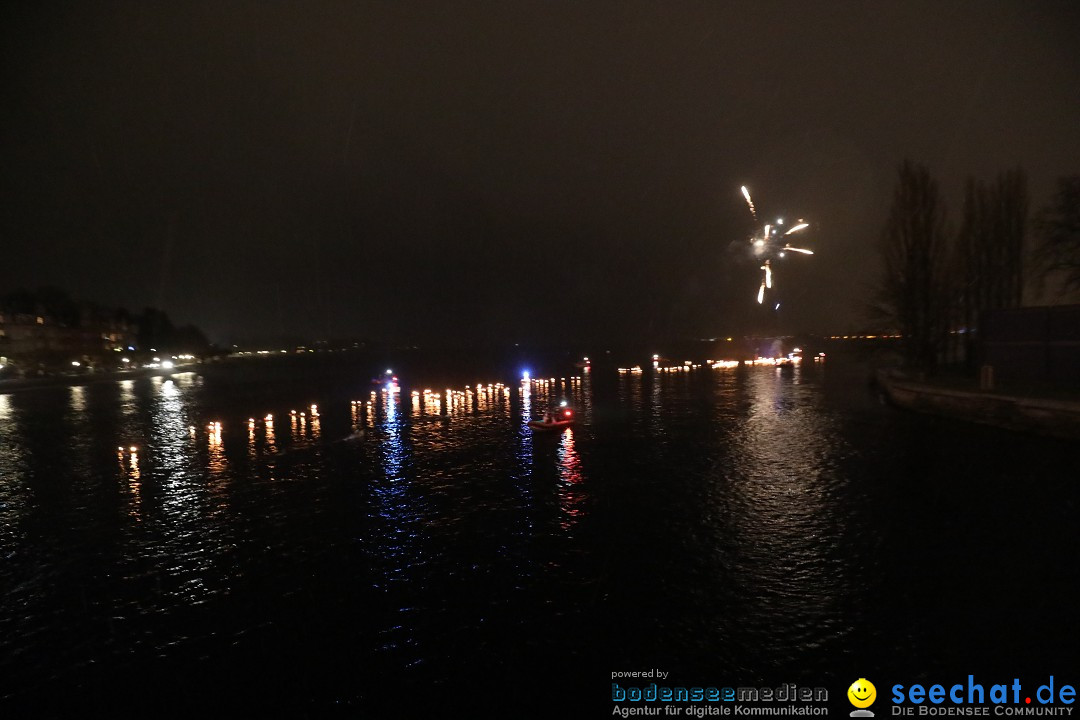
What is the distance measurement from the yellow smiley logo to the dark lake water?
22cm

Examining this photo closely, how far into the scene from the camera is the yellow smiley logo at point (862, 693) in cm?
891

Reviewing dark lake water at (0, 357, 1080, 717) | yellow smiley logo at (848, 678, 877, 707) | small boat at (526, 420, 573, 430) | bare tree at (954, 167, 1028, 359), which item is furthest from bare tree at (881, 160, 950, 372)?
yellow smiley logo at (848, 678, 877, 707)

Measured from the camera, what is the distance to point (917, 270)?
49000mm

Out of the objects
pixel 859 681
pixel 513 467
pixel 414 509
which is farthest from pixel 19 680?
pixel 513 467

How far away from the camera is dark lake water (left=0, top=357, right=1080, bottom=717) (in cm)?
1008

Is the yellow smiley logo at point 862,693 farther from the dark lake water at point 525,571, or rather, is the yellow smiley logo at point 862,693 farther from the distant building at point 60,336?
the distant building at point 60,336

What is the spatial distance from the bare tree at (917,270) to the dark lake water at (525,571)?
2157 centimetres

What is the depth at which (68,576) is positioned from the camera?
1559 centimetres

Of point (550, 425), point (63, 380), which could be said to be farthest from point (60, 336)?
point (550, 425)

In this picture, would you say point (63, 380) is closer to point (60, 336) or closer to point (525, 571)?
point (60, 336)

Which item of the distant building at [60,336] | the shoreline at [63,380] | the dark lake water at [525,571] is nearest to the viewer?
the dark lake water at [525,571]

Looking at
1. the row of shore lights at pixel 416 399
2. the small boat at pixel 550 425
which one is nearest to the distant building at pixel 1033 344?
the small boat at pixel 550 425

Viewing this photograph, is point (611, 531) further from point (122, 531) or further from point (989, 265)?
point (989, 265)

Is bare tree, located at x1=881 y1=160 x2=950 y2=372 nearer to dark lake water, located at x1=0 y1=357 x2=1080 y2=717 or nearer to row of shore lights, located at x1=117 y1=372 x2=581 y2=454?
dark lake water, located at x1=0 y1=357 x2=1080 y2=717
